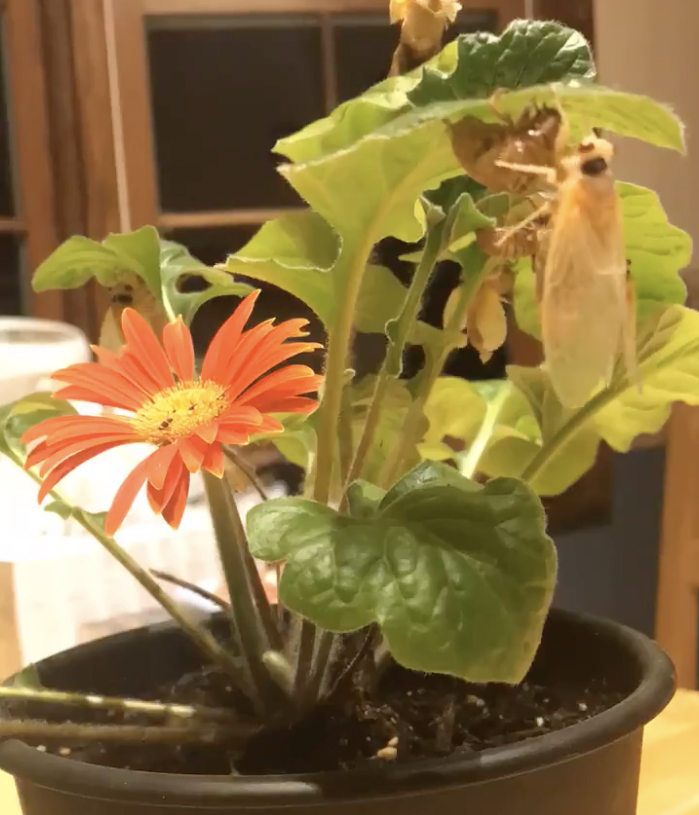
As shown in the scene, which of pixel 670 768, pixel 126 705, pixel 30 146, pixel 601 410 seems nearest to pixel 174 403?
pixel 126 705

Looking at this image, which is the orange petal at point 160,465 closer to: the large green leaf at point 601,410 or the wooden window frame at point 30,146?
the large green leaf at point 601,410

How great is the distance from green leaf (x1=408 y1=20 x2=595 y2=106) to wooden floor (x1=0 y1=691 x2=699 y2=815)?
399 mm

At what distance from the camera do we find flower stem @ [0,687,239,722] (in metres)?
0.34

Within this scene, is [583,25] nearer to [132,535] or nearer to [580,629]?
[132,535]

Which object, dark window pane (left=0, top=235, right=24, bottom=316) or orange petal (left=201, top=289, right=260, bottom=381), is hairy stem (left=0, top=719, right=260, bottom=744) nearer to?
orange petal (left=201, top=289, right=260, bottom=381)

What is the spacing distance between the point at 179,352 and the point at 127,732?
0.13 m

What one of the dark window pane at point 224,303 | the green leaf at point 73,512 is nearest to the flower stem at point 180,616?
the green leaf at point 73,512

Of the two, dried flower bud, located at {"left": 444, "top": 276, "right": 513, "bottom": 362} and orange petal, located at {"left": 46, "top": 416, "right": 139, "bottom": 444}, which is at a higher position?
dried flower bud, located at {"left": 444, "top": 276, "right": 513, "bottom": 362}

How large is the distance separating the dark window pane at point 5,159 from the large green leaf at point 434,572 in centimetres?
126

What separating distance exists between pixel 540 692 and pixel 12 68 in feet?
4.11

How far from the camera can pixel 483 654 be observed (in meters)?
0.26

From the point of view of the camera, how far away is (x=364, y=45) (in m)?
1.58

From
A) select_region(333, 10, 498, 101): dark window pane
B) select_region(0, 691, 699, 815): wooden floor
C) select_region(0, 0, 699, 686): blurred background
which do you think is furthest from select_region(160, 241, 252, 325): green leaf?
select_region(333, 10, 498, 101): dark window pane

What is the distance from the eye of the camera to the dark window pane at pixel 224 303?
1.42 metres
